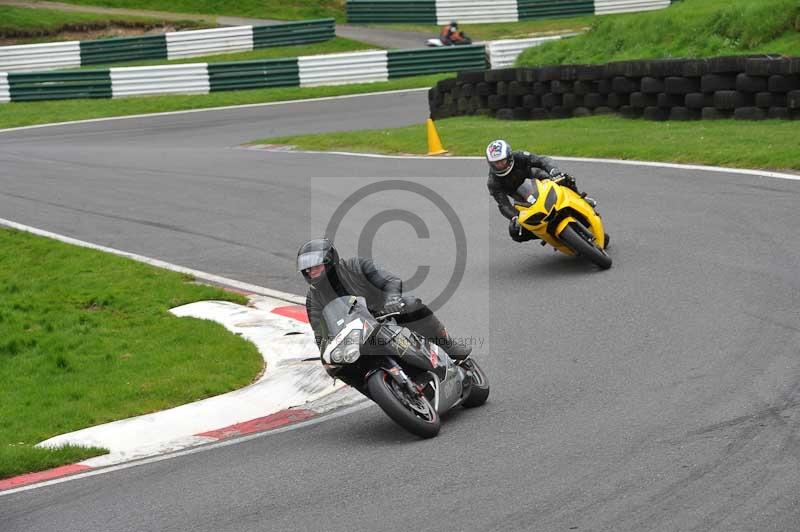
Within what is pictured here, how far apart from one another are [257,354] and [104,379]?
52.7 inches

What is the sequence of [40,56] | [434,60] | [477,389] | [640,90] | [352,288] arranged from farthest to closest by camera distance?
[40,56], [434,60], [640,90], [477,389], [352,288]

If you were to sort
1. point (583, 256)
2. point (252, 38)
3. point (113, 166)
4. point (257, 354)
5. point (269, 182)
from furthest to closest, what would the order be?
point (252, 38)
point (113, 166)
point (269, 182)
point (583, 256)
point (257, 354)

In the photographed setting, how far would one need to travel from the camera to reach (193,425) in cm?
853

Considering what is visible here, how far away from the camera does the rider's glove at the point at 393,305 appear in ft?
24.9

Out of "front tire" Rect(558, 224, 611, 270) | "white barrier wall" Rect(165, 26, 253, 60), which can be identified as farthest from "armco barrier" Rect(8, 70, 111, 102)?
"front tire" Rect(558, 224, 611, 270)

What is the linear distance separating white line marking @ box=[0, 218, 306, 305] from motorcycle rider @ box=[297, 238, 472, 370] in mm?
3963

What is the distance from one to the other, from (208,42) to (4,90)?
29.5 feet

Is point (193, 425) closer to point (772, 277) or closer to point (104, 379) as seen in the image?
point (104, 379)

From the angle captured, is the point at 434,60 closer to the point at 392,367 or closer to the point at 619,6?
the point at 619,6

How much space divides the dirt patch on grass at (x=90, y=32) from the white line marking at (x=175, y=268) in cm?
2695

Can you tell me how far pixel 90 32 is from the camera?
4244 cm

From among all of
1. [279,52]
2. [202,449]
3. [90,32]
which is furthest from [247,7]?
[202,449]

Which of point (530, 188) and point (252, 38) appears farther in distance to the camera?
point (252, 38)

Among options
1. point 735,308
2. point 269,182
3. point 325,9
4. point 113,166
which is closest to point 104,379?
point 735,308
